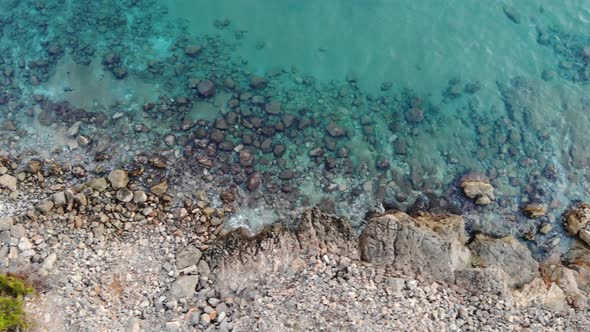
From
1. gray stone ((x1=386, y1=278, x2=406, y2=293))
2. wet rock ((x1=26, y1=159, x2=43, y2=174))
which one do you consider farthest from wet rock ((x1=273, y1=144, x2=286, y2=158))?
wet rock ((x1=26, y1=159, x2=43, y2=174))

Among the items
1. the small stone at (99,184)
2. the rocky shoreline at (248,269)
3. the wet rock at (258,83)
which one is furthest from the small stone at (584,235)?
the small stone at (99,184)

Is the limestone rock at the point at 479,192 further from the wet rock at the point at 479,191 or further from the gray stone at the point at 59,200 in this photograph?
the gray stone at the point at 59,200

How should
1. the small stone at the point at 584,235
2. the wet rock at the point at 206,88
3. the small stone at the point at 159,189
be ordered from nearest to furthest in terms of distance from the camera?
the small stone at the point at 159,189, the small stone at the point at 584,235, the wet rock at the point at 206,88

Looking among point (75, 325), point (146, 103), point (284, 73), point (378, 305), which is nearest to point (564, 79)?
point (284, 73)

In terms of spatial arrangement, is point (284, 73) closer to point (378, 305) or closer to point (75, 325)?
point (378, 305)

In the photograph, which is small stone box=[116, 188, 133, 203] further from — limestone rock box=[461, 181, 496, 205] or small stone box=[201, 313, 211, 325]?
limestone rock box=[461, 181, 496, 205]

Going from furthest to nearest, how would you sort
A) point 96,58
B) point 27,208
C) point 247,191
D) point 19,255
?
point 96,58 → point 247,191 → point 27,208 → point 19,255
